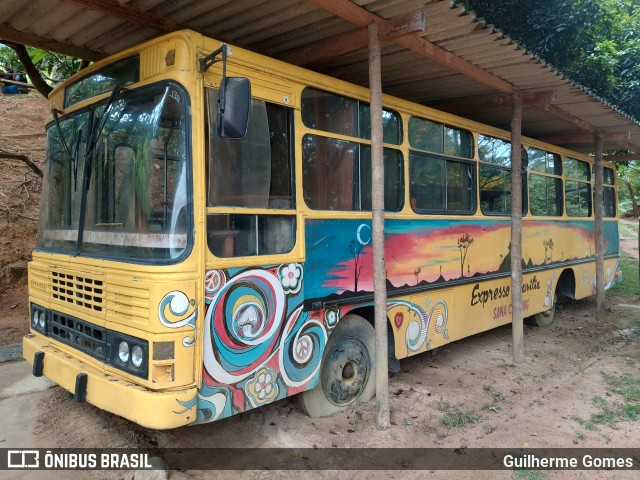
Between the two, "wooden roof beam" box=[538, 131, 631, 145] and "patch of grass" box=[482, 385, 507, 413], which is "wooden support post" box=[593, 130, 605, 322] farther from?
"patch of grass" box=[482, 385, 507, 413]

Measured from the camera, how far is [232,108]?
2717mm

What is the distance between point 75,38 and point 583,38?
780cm

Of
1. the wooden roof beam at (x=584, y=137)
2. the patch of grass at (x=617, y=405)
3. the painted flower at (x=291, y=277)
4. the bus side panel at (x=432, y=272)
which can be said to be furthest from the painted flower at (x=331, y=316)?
the wooden roof beam at (x=584, y=137)

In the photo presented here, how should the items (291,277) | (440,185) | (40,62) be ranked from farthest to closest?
(40,62)
(440,185)
(291,277)

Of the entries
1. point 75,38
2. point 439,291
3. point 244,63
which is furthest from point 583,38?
point 75,38

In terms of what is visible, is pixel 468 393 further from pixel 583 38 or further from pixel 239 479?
pixel 583 38

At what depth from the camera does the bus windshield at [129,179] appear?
2.84m

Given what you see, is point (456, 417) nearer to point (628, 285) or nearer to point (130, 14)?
point (130, 14)

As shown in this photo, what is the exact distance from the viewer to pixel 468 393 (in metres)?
4.64

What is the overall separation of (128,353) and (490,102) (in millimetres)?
4910

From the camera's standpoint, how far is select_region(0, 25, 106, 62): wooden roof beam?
13.3 ft

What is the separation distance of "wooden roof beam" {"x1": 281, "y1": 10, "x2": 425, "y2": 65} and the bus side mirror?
1459 millimetres

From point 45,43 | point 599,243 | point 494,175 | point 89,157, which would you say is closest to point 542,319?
point 599,243

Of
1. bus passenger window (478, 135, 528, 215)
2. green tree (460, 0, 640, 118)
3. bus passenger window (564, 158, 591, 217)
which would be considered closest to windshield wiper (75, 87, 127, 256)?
bus passenger window (478, 135, 528, 215)
